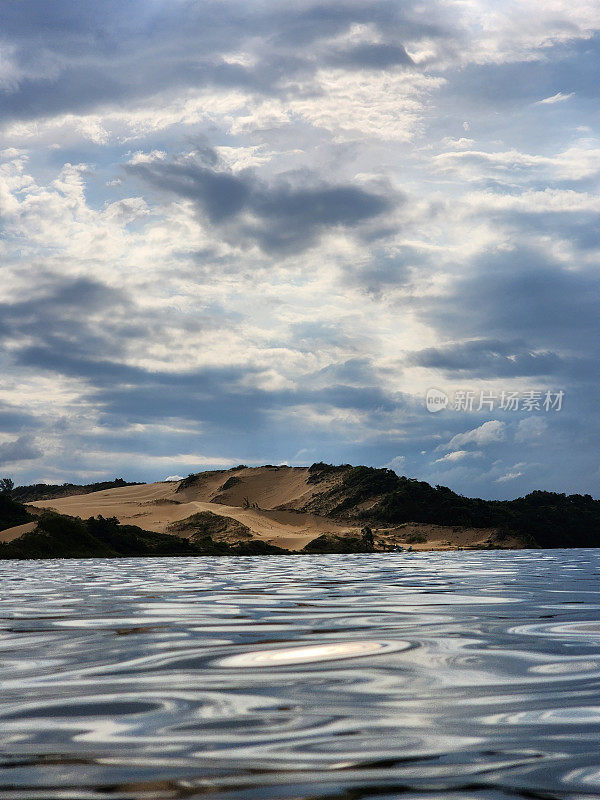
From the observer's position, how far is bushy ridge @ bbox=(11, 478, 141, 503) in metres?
60.4

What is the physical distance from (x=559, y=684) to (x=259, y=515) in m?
37.5

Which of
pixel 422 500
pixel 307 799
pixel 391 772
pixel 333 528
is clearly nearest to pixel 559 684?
pixel 391 772

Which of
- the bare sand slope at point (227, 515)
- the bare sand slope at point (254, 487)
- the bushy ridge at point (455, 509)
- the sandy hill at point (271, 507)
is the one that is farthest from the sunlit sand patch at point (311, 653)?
the bare sand slope at point (254, 487)

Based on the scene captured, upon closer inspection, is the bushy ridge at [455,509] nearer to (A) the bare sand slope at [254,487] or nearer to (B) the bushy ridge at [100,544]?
(A) the bare sand slope at [254,487]

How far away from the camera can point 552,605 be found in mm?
7703

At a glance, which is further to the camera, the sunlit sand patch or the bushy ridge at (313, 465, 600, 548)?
the bushy ridge at (313, 465, 600, 548)

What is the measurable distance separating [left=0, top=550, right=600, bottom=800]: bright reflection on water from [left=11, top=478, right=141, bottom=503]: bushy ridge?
56.0 meters

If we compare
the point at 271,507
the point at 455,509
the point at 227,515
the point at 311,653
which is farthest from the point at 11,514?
the point at 311,653

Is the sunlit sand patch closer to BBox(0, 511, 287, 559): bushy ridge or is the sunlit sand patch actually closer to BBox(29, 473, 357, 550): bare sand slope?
BBox(0, 511, 287, 559): bushy ridge

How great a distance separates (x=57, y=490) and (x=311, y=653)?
61286 mm

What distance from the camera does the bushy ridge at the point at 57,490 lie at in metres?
60.4

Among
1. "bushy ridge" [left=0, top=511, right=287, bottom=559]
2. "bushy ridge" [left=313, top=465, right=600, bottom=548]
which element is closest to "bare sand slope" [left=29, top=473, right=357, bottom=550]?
"bushy ridge" [left=313, top=465, right=600, bottom=548]

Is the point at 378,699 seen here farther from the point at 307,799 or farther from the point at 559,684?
the point at 307,799

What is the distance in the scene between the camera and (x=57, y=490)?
61906 millimetres
